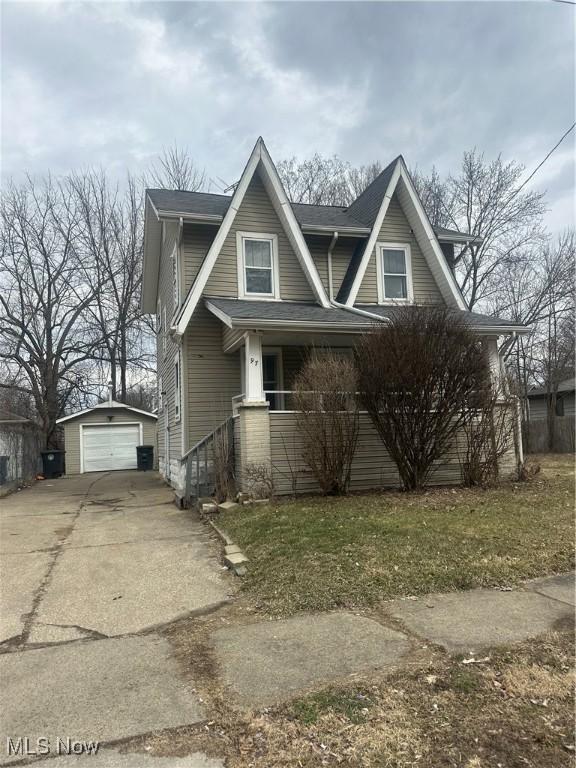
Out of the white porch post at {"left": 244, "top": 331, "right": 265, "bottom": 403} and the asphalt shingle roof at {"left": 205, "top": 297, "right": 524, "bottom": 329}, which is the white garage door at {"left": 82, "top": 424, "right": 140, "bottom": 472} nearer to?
the asphalt shingle roof at {"left": 205, "top": 297, "right": 524, "bottom": 329}

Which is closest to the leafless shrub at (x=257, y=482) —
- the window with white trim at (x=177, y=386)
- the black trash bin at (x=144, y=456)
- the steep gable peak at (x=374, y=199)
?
the window with white trim at (x=177, y=386)

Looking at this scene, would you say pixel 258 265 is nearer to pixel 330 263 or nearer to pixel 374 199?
pixel 330 263

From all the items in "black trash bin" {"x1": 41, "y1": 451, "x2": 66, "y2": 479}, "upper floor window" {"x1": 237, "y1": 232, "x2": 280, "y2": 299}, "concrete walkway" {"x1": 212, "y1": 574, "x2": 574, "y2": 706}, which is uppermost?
"upper floor window" {"x1": 237, "y1": 232, "x2": 280, "y2": 299}

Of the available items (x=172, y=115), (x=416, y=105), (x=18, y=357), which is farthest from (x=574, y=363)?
(x=18, y=357)

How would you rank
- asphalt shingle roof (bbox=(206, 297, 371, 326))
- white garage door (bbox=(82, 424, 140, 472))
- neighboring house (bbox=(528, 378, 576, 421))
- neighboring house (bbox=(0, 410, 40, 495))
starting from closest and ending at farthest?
asphalt shingle roof (bbox=(206, 297, 371, 326)) → neighboring house (bbox=(0, 410, 40, 495)) → white garage door (bbox=(82, 424, 140, 472)) → neighboring house (bbox=(528, 378, 576, 421))

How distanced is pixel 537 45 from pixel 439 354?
17.1 feet

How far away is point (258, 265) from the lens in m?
12.4

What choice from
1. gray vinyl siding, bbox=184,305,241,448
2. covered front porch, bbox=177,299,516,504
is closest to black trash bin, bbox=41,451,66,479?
gray vinyl siding, bbox=184,305,241,448

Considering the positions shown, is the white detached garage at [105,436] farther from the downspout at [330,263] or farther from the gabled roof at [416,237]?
the gabled roof at [416,237]

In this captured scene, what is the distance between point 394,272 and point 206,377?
5.53 metres

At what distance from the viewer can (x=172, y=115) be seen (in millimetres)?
12961

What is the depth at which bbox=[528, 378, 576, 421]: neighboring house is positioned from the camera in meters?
27.7

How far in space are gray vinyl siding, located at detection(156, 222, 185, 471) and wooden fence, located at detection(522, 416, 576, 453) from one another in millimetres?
14092

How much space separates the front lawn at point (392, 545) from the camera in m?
4.87
